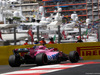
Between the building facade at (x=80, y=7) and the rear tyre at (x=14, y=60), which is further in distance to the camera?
the building facade at (x=80, y=7)

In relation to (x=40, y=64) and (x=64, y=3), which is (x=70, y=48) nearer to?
(x=40, y=64)

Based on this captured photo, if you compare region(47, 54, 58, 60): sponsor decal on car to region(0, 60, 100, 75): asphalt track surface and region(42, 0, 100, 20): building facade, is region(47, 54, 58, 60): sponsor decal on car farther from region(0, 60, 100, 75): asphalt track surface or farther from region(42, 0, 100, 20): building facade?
region(42, 0, 100, 20): building facade

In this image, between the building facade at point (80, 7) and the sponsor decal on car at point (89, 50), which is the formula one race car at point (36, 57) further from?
the building facade at point (80, 7)

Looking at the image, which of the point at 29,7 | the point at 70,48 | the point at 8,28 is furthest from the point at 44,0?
the point at 70,48

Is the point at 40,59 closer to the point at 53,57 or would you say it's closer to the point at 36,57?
the point at 36,57

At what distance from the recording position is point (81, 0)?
117m

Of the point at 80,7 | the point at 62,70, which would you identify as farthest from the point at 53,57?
the point at 80,7

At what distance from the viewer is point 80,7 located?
116 meters

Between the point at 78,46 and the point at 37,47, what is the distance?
474 cm

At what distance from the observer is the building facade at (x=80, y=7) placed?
11250cm

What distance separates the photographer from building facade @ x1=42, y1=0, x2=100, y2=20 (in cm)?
11250

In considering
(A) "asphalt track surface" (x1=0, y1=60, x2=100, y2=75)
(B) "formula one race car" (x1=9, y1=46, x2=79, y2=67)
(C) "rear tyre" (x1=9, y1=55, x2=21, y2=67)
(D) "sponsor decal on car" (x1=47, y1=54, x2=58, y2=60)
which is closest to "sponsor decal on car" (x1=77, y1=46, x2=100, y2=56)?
(B) "formula one race car" (x1=9, y1=46, x2=79, y2=67)

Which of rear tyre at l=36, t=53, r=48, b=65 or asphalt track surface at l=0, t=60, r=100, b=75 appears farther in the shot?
rear tyre at l=36, t=53, r=48, b=65

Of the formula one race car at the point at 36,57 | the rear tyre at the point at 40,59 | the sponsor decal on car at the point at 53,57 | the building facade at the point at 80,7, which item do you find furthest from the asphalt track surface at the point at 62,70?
the building facade at the point at 80,7
